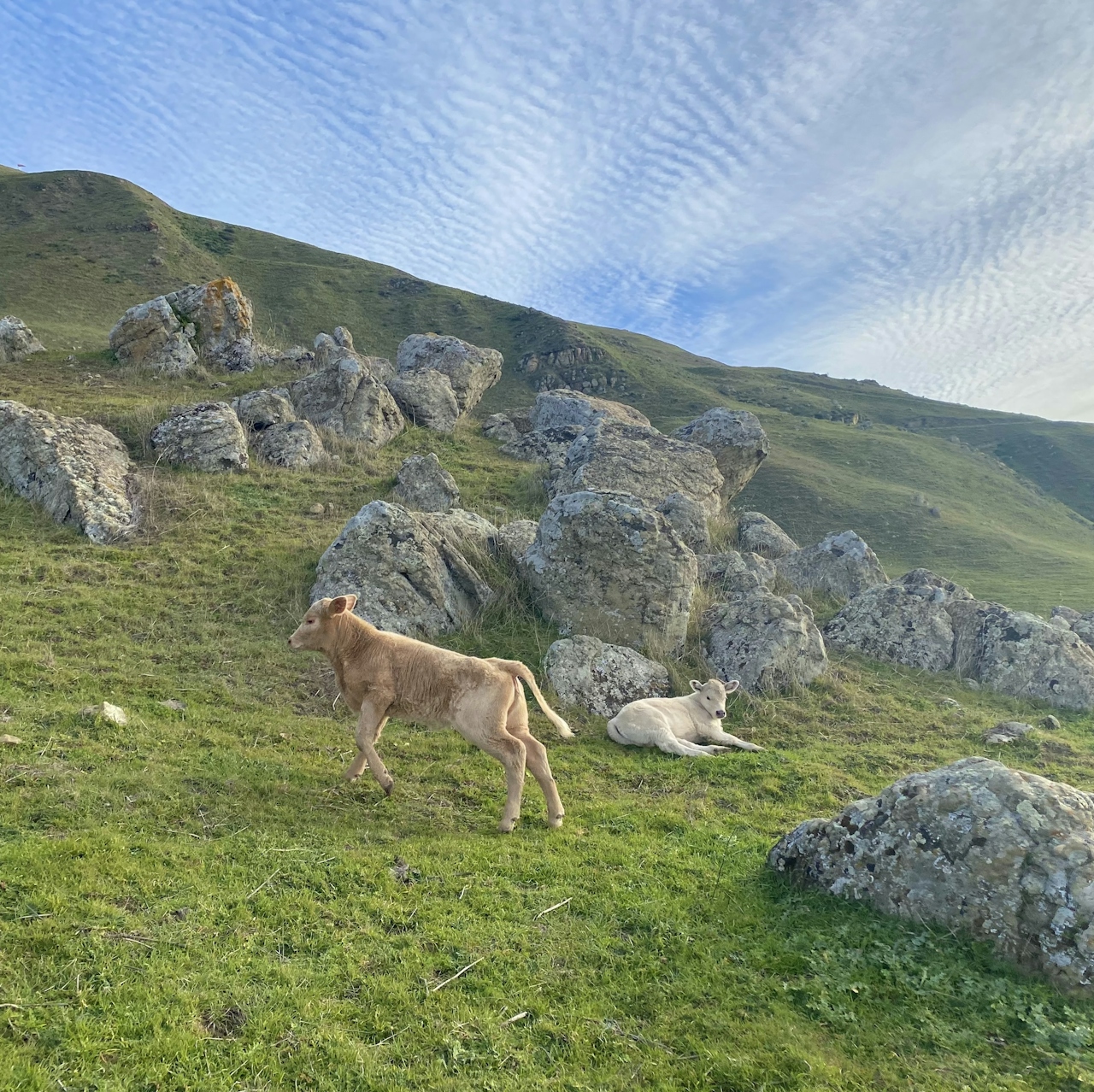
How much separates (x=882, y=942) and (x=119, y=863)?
6.20m

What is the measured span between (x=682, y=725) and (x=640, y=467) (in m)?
13.6

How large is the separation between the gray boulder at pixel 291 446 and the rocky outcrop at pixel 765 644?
46.0 feet

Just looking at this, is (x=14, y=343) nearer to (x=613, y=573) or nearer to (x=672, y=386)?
(x=613, y=573)

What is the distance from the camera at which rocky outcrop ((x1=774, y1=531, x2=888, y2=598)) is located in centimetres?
2209

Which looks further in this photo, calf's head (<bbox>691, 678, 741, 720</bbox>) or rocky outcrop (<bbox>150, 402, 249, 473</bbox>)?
rocky outcrop (<bbox>150, 402, 249, 473</bbox>)

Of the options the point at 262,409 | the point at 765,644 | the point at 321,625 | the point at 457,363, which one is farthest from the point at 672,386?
the point at 321,625

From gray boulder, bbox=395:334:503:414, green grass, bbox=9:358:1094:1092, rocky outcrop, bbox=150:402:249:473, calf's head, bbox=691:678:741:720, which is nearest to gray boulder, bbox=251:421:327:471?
rocky outcrop, bbox=150:402:249:473

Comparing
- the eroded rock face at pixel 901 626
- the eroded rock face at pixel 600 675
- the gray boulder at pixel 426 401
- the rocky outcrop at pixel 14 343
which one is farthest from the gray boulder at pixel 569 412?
the rocky outcrop at pixel 14 343

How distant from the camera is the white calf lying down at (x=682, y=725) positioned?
11.2 metres

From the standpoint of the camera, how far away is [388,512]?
1481cm

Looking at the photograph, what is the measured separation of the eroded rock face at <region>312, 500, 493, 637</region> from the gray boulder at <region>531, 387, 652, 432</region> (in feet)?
63.9

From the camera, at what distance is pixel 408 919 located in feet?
18.2

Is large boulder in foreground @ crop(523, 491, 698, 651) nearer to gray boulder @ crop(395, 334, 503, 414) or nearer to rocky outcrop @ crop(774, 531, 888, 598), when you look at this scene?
rocky outcrop @ crop(774, 531, 888, 598)

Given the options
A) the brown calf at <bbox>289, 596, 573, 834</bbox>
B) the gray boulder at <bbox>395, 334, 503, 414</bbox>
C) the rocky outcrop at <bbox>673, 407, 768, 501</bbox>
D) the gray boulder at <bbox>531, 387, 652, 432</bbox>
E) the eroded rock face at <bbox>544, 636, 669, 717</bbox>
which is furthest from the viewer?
the gray boulder at <bbox>395, 334, 503, 414</bbox>
